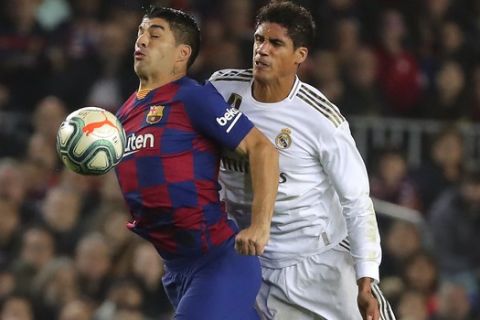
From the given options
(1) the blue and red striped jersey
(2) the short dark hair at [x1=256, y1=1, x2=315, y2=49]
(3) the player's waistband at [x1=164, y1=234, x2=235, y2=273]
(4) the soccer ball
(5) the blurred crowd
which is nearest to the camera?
(4) the soccer ball

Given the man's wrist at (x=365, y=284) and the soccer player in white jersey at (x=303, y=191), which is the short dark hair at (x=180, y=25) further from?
the man's wrist at (x=365, y=284)

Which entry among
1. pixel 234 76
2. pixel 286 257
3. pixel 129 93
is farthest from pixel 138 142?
pixel 129 93

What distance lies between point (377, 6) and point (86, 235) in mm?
3618

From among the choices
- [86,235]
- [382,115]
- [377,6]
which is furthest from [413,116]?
[86,235]

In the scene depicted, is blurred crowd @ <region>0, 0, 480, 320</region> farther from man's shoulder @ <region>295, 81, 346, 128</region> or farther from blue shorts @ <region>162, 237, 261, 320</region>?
man's shoulder @ <region>295, 81, 346, 128</region>

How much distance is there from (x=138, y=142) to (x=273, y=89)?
2.11ft

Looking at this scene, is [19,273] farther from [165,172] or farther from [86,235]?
[165,172]

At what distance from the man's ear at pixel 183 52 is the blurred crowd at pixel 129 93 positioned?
2.88 meters

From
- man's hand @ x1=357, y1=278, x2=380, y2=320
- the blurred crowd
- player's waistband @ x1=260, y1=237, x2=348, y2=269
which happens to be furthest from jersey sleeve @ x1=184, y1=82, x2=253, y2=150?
the blurred crowd

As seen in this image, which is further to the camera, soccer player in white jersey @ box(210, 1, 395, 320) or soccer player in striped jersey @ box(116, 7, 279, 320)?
soccer player in white jersey @ box(210, 1, 395, 320)

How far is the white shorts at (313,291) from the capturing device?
237 inches

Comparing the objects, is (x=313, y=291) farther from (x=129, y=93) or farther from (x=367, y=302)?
(x=129, y=93)

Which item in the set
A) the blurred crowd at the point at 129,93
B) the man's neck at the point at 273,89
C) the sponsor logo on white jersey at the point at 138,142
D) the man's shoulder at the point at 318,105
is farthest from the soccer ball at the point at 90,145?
the blurred crowd at the point at 129,93

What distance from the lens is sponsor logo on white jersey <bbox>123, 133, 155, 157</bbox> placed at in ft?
18.4
